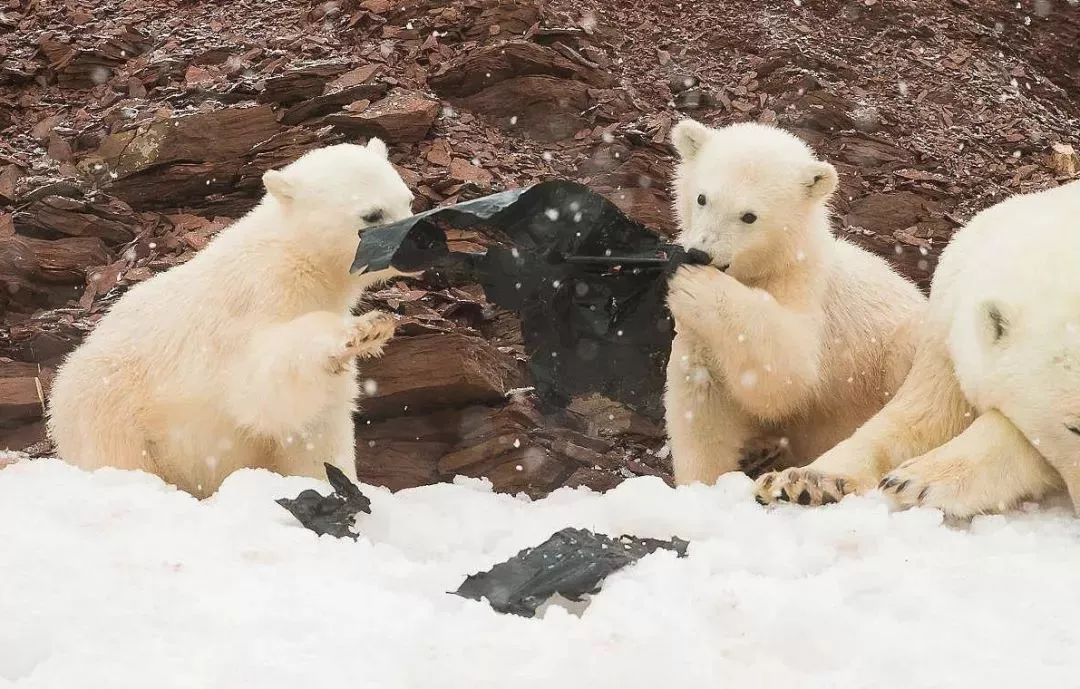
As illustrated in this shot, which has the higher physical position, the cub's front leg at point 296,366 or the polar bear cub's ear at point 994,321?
the polar bear cub's ear at point 994,321

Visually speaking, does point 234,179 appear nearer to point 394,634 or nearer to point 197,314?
point 197,314

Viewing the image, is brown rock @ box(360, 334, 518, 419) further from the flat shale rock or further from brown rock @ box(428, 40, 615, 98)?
brown rock @ box(428, 40, 615, 98)

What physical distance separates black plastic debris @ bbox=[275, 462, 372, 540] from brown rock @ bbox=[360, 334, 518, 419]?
269cm

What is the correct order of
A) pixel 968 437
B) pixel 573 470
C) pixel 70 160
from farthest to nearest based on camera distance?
pixel 70 160 < pixel 573 470 < pixel 968 437

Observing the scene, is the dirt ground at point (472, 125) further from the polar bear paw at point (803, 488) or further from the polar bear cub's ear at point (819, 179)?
the polar bear paw at point (803, 488)

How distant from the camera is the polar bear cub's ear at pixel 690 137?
564 cm

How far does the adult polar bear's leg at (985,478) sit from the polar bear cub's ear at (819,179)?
168cm

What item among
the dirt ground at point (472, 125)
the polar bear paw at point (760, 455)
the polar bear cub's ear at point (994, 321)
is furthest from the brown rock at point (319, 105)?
the polar bear cub's ear at point (994, 321)

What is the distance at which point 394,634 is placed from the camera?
2605mm

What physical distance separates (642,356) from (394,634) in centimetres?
285

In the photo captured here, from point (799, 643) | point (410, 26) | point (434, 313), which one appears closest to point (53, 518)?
point (799, 643)

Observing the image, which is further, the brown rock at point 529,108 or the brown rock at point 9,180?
the brown rock at point 529,108

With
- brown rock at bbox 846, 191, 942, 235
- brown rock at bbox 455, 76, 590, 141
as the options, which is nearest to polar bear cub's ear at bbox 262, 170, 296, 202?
brown rock at bbox 455, 76, 590, 141

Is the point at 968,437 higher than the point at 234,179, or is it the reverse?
A: the point at 968,437
